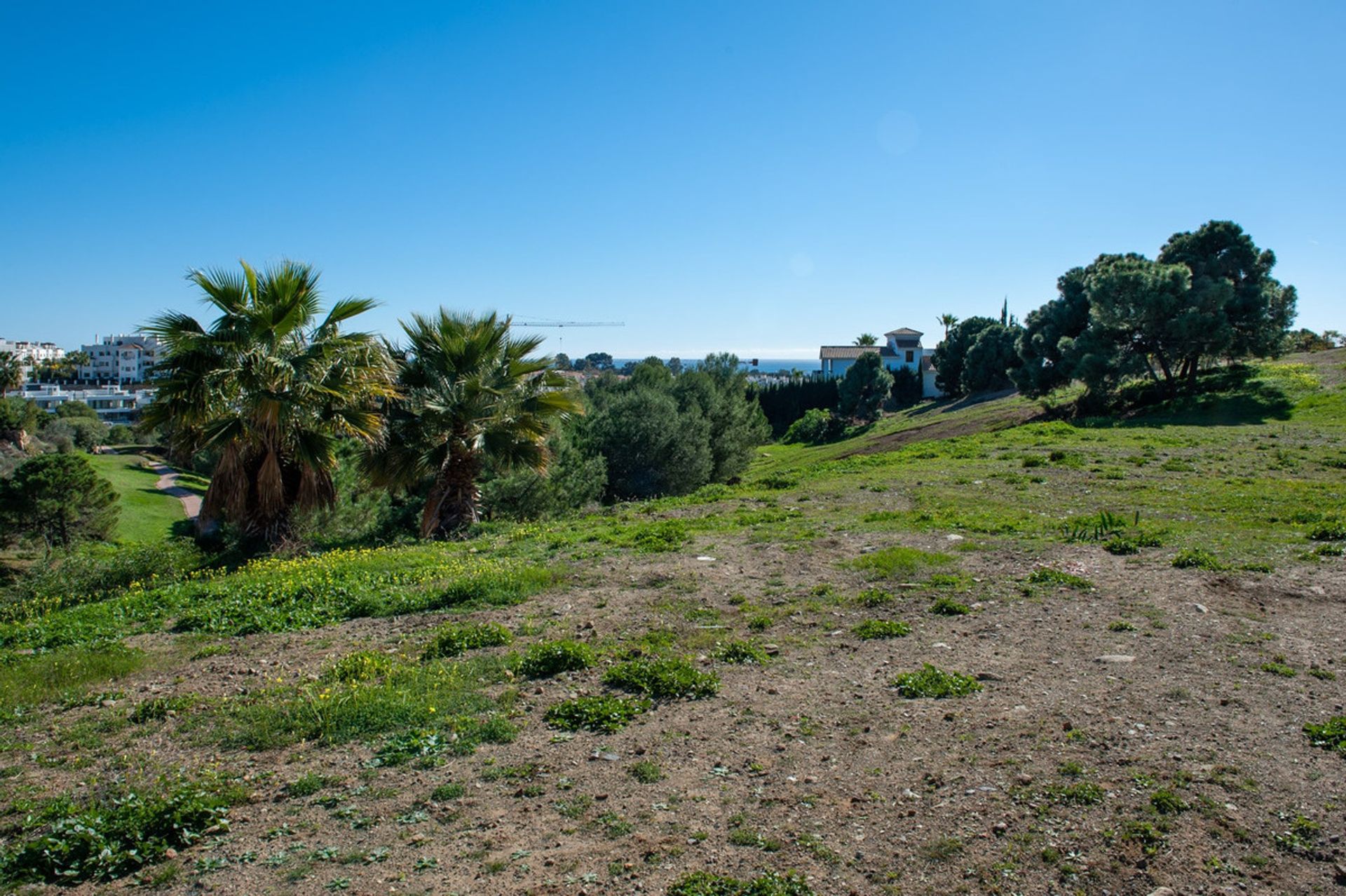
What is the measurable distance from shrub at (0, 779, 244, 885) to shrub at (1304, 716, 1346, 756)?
610 cm

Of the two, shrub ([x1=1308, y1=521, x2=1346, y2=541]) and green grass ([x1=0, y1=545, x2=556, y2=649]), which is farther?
shrub ([x1=1308, y1=521, x2=1346, y2=541])

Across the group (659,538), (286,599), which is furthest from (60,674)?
(659,538)

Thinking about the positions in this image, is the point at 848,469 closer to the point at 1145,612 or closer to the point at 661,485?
the point at 661,485

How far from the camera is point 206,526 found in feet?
40.4

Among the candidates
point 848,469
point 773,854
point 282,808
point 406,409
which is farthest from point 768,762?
point 848,469

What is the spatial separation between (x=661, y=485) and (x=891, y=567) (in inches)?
697

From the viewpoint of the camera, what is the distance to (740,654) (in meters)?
6.31

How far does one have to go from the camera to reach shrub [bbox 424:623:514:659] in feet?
21.4

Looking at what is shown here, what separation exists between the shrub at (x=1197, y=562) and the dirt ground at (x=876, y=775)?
106 centimetres

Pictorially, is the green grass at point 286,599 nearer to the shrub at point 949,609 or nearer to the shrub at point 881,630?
the shrub at point 881,630

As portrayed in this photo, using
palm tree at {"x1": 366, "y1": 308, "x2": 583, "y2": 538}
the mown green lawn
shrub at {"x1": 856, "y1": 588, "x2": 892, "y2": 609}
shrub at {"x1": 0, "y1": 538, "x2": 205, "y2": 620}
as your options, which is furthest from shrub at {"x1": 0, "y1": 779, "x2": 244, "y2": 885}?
the mown green lawn

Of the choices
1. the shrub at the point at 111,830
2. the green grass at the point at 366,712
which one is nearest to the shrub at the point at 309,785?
the shrub at the point at 111,830

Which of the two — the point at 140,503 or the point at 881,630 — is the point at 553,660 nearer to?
the point at 881,630

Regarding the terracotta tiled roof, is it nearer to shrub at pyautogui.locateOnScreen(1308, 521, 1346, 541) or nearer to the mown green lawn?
the mown green lawn
